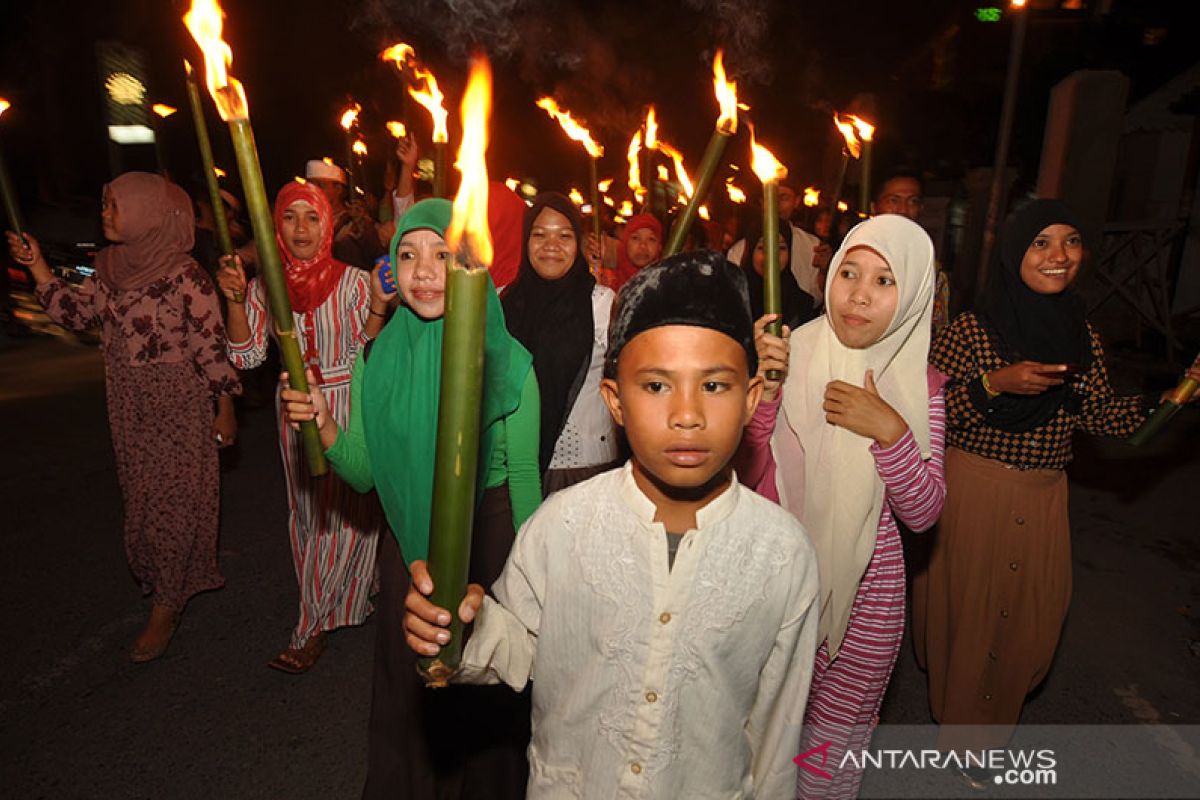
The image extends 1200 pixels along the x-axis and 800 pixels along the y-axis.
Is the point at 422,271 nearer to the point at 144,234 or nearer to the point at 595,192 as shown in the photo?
A: the point at 595,192

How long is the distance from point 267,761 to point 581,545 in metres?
2.47

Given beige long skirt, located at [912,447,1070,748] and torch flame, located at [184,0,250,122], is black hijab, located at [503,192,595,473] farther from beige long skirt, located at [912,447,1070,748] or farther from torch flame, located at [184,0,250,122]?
torch flame, located at [184,0,250,122]

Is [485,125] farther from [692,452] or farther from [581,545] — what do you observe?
[581,545]

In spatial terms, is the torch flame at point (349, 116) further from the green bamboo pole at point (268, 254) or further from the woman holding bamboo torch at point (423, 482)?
the green bamboo pole at point (268, 254)

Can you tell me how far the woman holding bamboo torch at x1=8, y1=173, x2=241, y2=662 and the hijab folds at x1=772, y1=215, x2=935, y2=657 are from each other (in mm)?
3150

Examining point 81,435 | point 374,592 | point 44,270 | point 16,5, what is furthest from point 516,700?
point 16,5

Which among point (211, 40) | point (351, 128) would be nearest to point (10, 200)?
point (211, 40)

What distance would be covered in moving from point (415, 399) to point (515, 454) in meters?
0.43

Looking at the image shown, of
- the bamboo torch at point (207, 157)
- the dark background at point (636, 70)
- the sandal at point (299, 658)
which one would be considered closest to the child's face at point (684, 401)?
the bamboo torch at point (207, 157)

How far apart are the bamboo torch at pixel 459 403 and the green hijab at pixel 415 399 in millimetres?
1393

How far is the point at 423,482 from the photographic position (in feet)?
8.36

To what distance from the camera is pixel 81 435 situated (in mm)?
8203

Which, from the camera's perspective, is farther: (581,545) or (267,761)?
(267,761)

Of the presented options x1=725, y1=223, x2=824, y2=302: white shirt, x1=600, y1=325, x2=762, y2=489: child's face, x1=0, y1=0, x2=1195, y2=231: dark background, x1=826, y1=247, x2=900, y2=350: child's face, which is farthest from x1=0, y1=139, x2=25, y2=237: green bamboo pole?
x1=0, y1=0, x2=1195, y2=231: dark background
